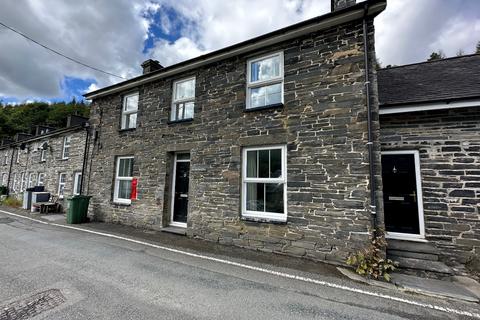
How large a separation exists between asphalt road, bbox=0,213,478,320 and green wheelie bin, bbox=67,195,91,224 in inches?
153

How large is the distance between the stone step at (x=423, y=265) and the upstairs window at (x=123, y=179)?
8882 millimetres

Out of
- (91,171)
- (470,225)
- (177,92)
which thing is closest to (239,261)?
(470,225)

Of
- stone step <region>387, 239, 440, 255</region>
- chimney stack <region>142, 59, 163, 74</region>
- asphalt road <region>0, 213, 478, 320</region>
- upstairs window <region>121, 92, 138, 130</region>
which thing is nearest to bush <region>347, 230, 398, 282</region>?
asphalt road <region>0, 213, 478, 320</region>

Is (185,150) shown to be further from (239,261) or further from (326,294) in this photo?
(326,294)

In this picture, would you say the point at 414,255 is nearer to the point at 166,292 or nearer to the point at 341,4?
the point at 166,292

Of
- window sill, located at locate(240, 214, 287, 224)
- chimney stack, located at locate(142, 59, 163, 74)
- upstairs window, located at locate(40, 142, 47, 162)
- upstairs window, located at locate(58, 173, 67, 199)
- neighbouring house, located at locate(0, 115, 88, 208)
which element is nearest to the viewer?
window sill, located at locate(240, 214, 287, 224)

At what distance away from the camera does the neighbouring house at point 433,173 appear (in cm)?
496

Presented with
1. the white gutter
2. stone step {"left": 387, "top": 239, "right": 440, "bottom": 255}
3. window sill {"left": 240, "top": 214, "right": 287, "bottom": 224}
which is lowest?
stone step {"left": 387, "top": 239, "right": 440, "bottom": 255}

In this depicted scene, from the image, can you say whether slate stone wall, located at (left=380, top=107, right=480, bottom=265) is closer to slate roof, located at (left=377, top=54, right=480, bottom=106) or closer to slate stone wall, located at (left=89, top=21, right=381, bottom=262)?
slate roof, located at (left=377, top=54, right=480, bottom=106)

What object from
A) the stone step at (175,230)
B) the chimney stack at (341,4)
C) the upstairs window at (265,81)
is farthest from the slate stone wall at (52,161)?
the chimney stack at (341,4)

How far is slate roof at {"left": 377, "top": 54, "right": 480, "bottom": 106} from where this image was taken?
5434 millimetres

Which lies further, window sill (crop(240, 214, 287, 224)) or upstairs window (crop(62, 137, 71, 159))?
upstairs window (crop(62, 137, 71, 159))

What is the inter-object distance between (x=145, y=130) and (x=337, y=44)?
7006 mm

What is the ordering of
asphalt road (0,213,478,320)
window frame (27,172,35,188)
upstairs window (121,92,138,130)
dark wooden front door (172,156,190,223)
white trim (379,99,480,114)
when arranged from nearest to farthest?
asphalt road (0,213,478,320), white trim (379,99,480,114), dark wooden front door (172,156,190,223), upstairs window (121,92,138,130), window frame (27,172,35,188)
